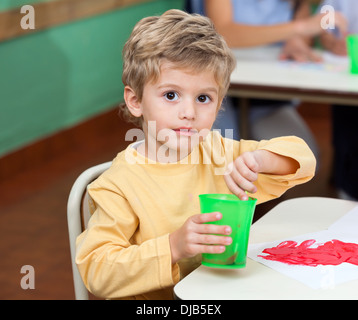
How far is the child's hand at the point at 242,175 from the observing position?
48.3 inches

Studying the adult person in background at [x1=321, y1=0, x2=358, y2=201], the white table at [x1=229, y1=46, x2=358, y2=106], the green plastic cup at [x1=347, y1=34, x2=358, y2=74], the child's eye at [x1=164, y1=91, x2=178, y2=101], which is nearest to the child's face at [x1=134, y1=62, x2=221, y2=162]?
the child's eye at [x1=164, y1=91, x2=178, y2=101]

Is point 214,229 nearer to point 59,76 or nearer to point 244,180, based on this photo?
point 244,180

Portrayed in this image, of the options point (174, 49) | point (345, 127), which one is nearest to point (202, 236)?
point (174, 49)

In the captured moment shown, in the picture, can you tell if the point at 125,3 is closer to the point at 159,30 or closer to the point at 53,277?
the point at 53,277

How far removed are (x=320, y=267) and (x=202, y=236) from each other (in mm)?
236

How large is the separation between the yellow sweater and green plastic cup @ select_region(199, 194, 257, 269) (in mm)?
84

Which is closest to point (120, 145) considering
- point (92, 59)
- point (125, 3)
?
point (92, 59)

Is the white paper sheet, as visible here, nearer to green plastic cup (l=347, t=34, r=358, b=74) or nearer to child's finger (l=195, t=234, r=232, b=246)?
child's finger (l=195, t=234, r=232, b=246)

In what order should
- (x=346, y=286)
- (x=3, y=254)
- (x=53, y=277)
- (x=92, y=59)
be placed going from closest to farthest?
(x=346, y=286)
(x=53, y=277)
(x=3, y=254)
(x=92, y=59)

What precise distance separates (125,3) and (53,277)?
7.61 feet

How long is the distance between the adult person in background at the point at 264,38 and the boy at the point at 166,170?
1.46 meters

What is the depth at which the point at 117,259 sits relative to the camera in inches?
45.6

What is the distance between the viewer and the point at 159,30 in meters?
1.24

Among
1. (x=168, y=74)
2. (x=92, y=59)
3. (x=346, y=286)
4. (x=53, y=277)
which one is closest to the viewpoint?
(x=346, y=286)
